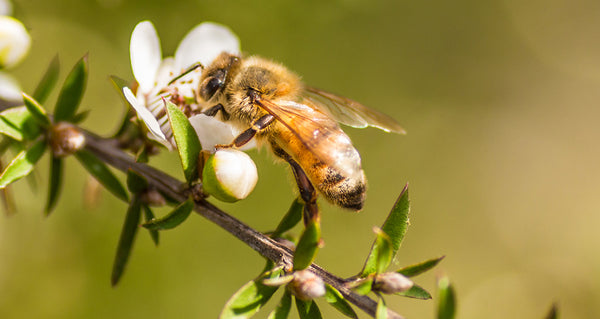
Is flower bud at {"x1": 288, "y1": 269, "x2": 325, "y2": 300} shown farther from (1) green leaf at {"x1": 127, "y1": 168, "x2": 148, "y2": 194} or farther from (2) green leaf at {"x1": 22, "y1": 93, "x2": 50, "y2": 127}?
(2) green leaf at {"x1": 22, "y1": 93, "x2": 50, "y2": 127}

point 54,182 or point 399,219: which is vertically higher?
point 399,219

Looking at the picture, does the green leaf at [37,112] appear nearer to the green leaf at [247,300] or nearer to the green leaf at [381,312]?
the green leaf at [247,300]

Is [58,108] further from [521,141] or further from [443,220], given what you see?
[521,141]

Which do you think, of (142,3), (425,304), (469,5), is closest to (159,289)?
(142,3)

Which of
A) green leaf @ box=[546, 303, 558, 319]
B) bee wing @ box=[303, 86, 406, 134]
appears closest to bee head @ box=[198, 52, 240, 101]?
bee wing @ box=[303, 86, 406, 134]

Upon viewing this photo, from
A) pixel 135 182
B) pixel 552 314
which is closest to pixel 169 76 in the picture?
pixel 135 182

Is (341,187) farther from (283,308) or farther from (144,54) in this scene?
(144,54)
